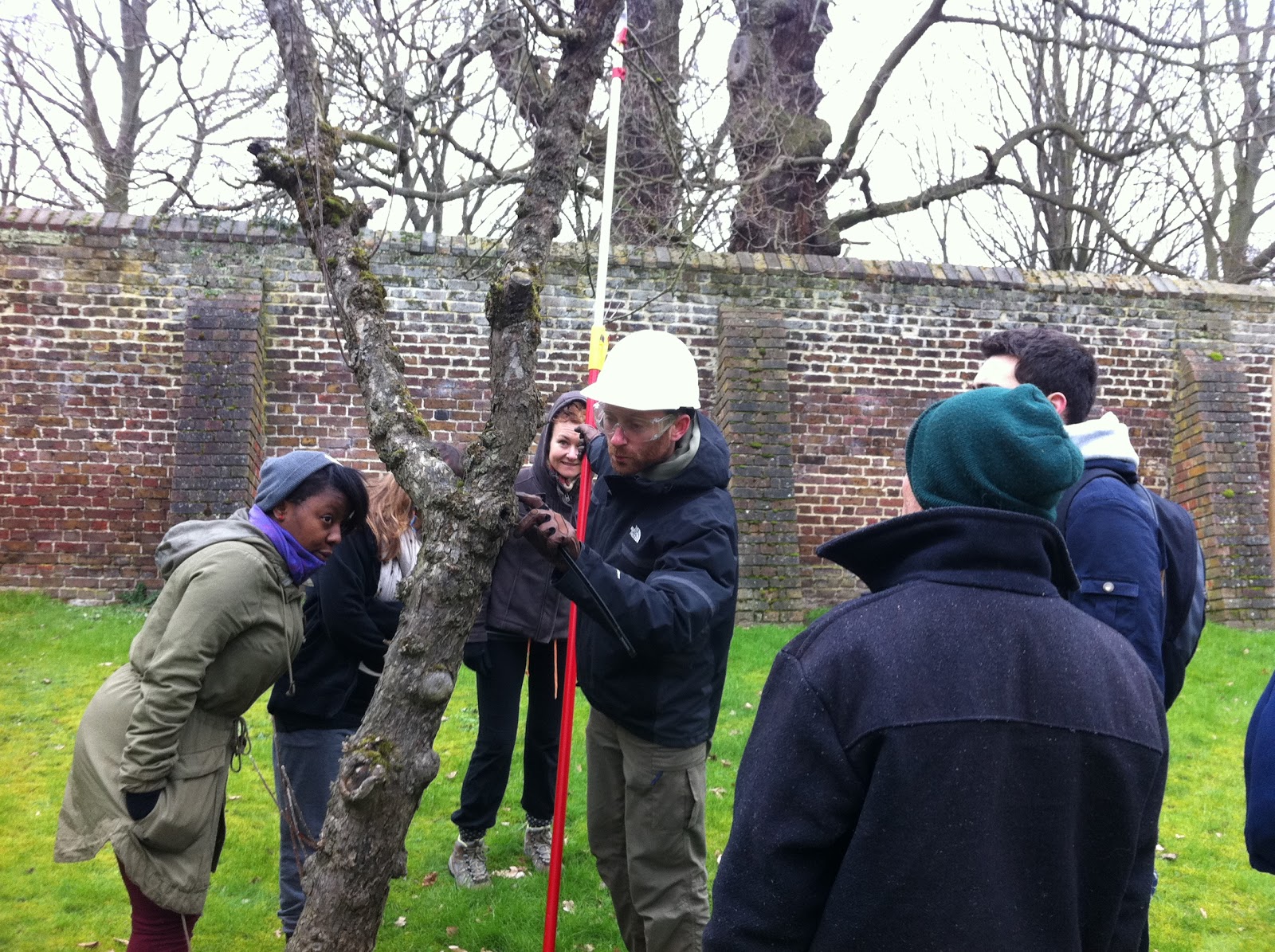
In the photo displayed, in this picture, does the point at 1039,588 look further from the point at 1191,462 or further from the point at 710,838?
the point at 1191,462

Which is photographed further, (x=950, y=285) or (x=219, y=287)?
(x=950, y=285)

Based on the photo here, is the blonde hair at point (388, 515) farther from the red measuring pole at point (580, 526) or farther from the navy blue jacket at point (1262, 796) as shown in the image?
the navy blue jacket at point (1262, 796)

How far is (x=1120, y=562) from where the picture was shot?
8.57ft

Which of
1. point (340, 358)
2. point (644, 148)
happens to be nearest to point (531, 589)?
point (340, 358)

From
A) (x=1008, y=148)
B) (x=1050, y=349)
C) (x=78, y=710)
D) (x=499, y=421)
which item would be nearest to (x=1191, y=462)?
(x=1008, y=148)

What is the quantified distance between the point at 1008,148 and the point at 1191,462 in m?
5.09

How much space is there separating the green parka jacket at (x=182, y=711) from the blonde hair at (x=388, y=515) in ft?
2.34

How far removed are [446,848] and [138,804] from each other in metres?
2.17

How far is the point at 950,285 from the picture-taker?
9.01m

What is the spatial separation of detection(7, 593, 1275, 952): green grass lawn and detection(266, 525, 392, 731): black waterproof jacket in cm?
29

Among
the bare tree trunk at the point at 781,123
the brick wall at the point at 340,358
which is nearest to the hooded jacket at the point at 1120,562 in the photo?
the brick wall at the point at 340,358

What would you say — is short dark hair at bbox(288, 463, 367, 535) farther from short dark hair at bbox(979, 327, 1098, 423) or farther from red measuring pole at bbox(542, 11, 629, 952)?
short dark hair at bbox(979, 327, 1098, 423)

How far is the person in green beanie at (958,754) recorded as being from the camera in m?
→ 1.54

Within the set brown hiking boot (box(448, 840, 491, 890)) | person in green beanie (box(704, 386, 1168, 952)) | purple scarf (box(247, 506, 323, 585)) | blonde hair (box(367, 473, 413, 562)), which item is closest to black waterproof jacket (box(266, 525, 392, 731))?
blonde hair (box(367, 473, 413, 562))
